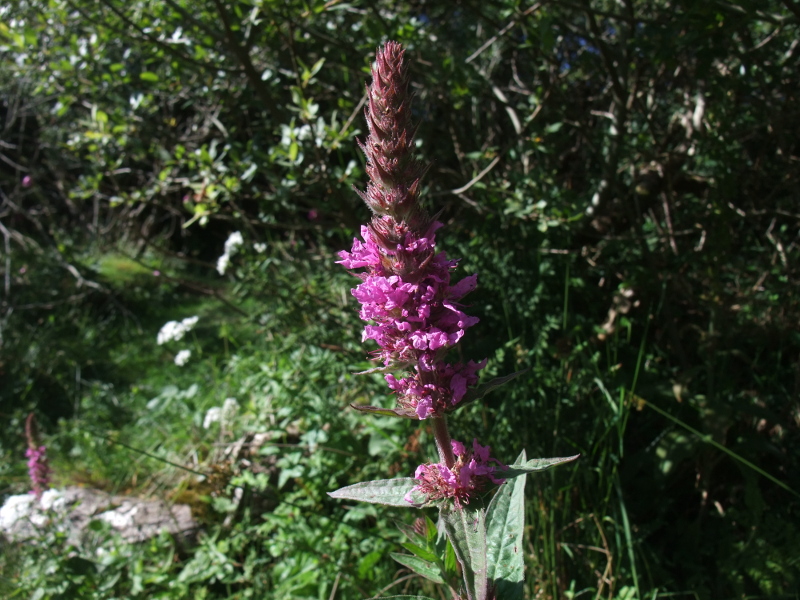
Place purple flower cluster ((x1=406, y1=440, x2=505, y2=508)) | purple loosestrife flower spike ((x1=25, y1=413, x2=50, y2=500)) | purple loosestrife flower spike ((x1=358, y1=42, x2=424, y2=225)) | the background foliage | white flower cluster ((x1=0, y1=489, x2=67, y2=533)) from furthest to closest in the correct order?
1. purple loosestrife flower spike ((x1=25, y1=413, x2=50, y2=500))
2. white flower cluster ((x1=0, y1=489, x2=67, y2=533))
3. the background foliage
4. purple flower cluster ((x1=406, y1=440, x2=505, y2=508))
5. purple loosestrife flower spike ((x1=358, y1=42, x2=424, y2=225))

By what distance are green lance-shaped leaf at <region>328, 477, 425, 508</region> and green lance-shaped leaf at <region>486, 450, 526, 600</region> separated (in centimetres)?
18

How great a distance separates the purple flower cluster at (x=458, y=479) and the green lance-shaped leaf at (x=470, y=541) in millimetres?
26

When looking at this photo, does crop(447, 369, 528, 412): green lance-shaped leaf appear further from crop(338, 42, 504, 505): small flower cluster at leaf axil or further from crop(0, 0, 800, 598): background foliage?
crop(0, 0, 800, 598): background foliage

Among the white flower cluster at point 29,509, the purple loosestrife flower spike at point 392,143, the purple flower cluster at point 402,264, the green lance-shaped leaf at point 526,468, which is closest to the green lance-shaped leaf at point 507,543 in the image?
the green lance-shaped leaf at point 526,468

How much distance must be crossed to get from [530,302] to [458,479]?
61.5 inches

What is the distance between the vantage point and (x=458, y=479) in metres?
1.22

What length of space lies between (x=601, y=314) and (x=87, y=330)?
4.57m

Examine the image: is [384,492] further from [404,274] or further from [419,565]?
[404,274]

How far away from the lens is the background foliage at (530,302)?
7.47 feet

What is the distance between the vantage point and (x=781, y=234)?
2.93 m

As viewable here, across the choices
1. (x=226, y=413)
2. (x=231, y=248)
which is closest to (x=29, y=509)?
(x=226, y=413)

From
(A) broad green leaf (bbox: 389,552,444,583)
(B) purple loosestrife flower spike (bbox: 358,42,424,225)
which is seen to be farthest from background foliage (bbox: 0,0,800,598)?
(B) purple loosestrife flower spike (bbox: 358,42,424,225)

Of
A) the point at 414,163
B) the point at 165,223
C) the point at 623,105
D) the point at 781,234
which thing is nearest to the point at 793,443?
the point at 781,234

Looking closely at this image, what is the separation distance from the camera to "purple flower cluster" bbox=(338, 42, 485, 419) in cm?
108
